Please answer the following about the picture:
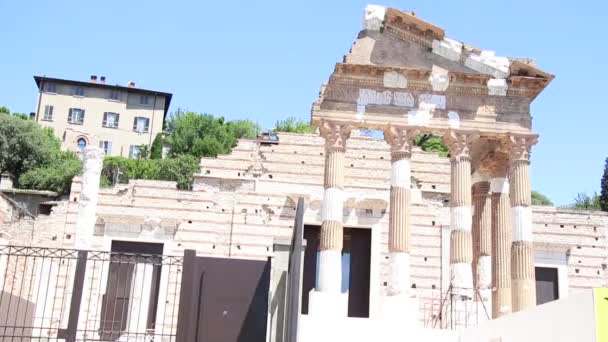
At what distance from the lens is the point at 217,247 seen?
2278cm

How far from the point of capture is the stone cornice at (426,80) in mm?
17719

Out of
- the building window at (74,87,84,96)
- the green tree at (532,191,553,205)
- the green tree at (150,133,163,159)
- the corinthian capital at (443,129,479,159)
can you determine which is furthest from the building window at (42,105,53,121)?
the corinthian capital at (443,129,479,159)

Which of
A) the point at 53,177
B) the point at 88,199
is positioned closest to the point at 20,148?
the point at 53,177

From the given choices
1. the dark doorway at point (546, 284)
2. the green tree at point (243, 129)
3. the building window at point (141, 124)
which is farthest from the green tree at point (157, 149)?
the dark doorway at point (546, 284)

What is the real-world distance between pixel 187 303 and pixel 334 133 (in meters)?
9.13

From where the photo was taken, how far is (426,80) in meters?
18.0

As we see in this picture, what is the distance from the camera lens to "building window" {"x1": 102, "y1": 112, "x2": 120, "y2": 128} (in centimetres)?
5606

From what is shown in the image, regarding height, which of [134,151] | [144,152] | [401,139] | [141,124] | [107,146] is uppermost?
[141,124]

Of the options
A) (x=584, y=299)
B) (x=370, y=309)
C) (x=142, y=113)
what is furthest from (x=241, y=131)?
(x=584, y=299)

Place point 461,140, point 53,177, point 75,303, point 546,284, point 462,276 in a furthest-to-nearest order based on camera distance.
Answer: point 53,177 → point 546,284 → point 461,140 → point 462,276 → point 75,303

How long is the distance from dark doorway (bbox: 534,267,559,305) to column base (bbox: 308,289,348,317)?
9.26 metres

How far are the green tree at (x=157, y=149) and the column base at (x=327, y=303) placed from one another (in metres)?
38.5

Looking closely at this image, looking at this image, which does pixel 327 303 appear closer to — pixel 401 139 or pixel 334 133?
pixel 334 133

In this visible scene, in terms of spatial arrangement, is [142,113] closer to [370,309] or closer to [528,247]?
[370,309]
